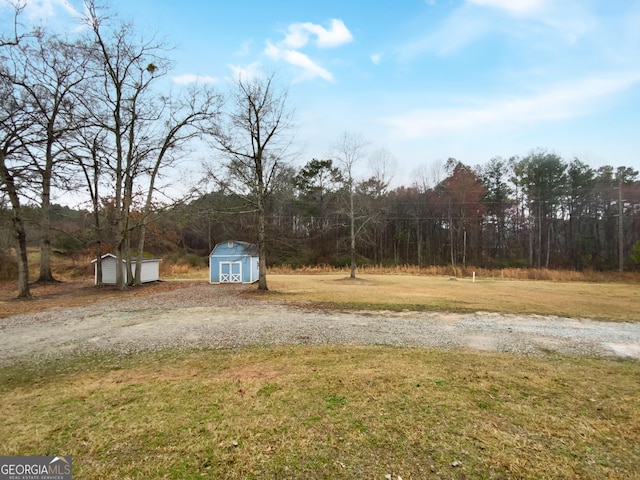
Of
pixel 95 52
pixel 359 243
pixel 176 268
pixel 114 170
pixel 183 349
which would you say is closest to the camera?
pixel 183 349

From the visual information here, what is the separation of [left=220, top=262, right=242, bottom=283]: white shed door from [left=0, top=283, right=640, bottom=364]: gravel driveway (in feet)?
30.8

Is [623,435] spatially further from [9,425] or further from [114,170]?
[114,170]

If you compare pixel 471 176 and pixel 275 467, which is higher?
pixel 471 176

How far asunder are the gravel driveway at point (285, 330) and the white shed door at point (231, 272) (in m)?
9.38

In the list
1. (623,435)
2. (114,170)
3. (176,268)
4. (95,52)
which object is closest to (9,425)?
(623,435)

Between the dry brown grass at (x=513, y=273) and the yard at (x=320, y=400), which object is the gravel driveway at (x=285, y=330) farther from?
the dry brown grass at (x=513, y=273)

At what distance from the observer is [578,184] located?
3688 centimetres

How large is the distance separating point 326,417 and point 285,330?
406 cm

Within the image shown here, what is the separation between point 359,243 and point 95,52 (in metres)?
30.3

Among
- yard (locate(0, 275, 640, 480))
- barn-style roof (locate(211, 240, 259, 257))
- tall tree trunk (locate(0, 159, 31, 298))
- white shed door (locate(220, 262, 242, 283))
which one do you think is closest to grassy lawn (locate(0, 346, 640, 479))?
yard (locate(0, 275, 640, 480))

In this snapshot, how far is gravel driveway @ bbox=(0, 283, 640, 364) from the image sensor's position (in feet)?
20.0

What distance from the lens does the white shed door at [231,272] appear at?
1967 centimetres

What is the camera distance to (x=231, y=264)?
19.8 meters

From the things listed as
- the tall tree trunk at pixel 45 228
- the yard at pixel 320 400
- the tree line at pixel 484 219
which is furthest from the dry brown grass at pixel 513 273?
the yard at pixel 320 400
